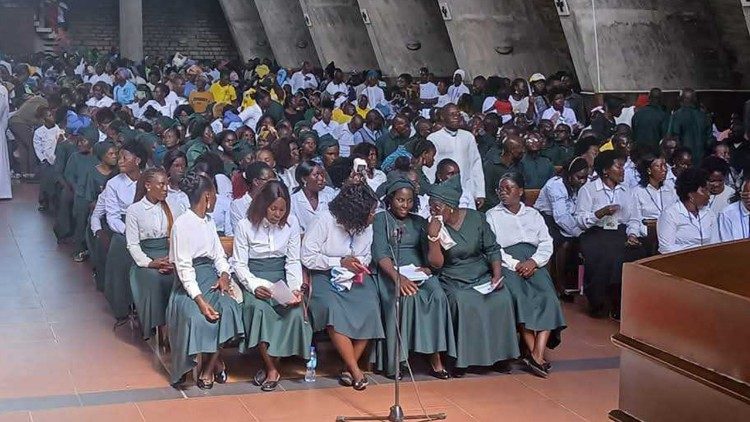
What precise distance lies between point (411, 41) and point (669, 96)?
22.3 feet

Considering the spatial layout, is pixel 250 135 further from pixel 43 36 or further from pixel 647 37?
pixel 43 36

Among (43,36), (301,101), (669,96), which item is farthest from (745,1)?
(43,36)

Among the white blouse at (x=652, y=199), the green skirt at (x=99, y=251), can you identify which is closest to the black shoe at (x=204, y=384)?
the green skirt at (x=99, y=251)

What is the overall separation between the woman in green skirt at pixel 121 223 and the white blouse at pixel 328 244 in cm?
155

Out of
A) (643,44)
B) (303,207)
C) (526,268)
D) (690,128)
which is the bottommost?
(526,268)

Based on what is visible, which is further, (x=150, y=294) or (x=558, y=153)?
(x=558, y=153)

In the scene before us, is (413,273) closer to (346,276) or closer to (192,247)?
(346,276)

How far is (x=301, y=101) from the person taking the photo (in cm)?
1605

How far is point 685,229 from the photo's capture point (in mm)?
7684

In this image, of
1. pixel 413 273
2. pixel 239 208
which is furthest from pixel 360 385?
pixel 239 208

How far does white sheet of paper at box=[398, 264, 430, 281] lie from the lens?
702cm

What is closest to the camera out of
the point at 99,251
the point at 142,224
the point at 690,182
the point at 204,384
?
the point at 204,384

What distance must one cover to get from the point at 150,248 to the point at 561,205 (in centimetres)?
342

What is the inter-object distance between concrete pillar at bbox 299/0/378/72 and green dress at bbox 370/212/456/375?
17.5 metres
